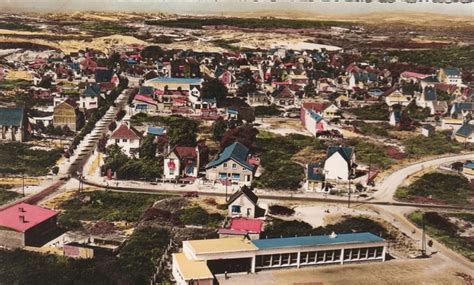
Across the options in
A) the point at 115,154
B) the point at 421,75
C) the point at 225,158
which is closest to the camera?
the point at 225,158

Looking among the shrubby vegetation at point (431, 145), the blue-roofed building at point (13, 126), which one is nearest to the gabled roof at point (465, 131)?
the shrubby vegetation at point (431, 145)

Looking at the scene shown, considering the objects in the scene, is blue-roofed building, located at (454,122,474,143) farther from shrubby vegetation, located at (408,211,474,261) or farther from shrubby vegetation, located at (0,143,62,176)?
shrubby vegetation, located at (0,143,62,176)

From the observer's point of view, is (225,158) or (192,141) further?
(192,141)

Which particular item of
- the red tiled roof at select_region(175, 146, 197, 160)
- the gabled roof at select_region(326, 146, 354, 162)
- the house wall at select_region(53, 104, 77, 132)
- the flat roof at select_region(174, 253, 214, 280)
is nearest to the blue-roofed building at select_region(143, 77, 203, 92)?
the house wall at select_region(53, 104, 77, 132)

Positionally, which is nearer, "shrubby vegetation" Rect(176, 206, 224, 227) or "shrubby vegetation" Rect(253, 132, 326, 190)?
"shrubby vegetation" Rect(176, 206, 224, 227)

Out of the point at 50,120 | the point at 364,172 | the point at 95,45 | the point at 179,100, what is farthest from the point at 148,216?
the point at 95,45

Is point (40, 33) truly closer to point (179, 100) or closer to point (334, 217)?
point (179, 100)
